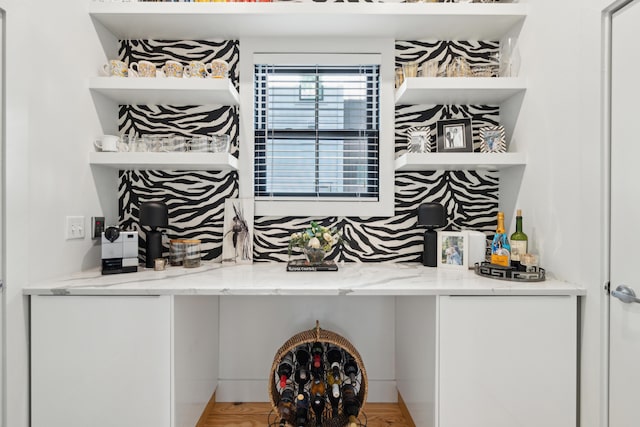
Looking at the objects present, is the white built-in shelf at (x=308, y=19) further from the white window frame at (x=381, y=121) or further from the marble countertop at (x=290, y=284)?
the marble countertop at (x=290, y=284)

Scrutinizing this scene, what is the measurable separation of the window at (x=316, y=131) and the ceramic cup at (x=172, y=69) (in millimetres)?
459

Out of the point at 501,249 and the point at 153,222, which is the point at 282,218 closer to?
the point at 153,222

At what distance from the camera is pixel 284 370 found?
2.01 metres

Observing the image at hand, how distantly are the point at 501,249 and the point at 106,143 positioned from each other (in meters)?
2.18

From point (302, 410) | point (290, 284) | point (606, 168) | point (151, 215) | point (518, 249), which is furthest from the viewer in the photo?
point (151, 215)

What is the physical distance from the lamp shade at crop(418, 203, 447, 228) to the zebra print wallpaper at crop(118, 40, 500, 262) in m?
→ 0.19

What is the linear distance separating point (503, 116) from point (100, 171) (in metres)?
2.40

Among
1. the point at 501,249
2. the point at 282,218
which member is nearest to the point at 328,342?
the point at 282,218

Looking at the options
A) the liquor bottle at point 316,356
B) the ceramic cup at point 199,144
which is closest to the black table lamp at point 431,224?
the liquor bottle at point 316,356

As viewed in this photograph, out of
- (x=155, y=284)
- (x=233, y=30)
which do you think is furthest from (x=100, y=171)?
(x=233, y=30)

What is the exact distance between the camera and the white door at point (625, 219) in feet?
4.30

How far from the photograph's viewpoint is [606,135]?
1.44 m

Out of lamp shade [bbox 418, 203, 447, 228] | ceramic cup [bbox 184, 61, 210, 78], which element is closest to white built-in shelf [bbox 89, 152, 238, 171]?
ceramic cup [bbox 184, 61, 210, 78]

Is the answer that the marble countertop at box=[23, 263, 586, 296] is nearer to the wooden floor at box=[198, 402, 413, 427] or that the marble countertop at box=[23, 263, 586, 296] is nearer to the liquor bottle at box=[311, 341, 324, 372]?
the liquor bottle at box=[311, 341, 324, 372]
